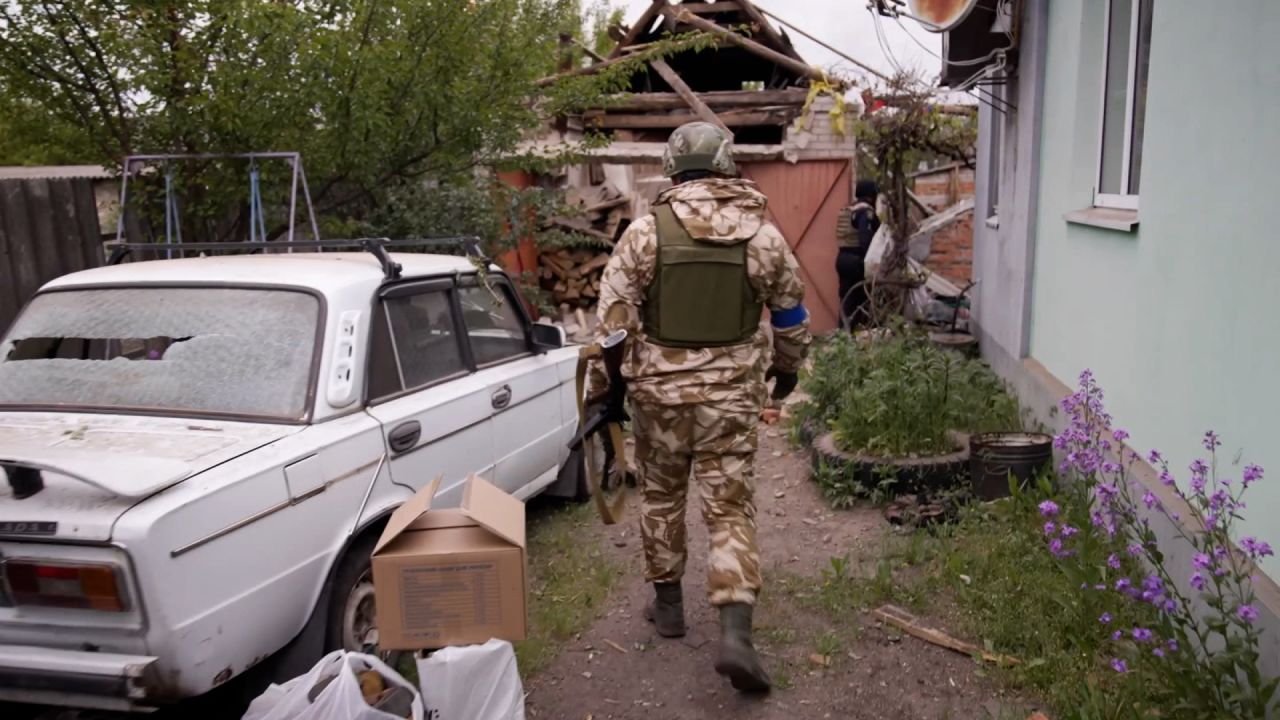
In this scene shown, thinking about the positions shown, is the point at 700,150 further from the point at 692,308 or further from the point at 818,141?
the point at 818,141

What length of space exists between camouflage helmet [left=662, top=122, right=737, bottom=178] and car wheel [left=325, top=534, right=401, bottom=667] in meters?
1.87

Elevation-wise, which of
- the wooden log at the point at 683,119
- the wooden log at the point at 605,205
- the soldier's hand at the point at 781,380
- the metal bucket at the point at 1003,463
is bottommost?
the metal bucket at the point at 1003,463

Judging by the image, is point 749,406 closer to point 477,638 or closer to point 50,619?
point 477,638

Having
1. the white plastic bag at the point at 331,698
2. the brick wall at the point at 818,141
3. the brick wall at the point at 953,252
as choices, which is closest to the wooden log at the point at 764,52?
the brick wall at the point at 818,141

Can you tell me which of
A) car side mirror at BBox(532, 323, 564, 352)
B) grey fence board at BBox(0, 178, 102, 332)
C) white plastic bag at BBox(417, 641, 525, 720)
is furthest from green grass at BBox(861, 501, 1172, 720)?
grey fence board at BBox(0, 178, 102, 332)

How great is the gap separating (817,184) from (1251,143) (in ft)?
30.3

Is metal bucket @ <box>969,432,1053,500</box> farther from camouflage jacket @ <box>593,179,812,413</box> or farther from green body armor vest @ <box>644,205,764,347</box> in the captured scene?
green body armor vest @ <box>644,205,764,347</box>

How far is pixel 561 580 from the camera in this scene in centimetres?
482

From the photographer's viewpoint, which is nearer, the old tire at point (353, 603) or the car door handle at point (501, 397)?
the old tire at point (353, 603)

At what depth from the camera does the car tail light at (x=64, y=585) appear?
2.71 m

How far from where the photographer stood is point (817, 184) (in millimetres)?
12203

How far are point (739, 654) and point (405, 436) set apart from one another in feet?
4.80

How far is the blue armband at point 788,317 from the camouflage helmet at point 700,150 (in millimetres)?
598

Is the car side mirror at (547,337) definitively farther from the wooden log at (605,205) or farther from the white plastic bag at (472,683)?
the wooden log at (605,205)
